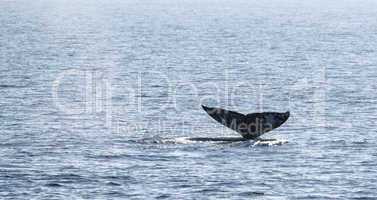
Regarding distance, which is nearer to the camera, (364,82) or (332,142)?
(332,142)


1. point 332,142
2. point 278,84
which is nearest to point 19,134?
point 332,142

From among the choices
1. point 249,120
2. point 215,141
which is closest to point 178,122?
point 215,141

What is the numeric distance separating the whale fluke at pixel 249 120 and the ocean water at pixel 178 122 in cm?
63

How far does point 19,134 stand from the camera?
57.2m

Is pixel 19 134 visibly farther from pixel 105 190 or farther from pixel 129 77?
pixel 129 77

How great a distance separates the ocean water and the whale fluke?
24.7 inches

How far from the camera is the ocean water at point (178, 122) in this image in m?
45.7

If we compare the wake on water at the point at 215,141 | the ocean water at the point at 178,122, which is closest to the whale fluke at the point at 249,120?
the wake on water at the point at 215,141

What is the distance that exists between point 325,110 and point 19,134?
17748mm

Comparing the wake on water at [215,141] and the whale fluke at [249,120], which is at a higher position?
the whale fluke at [249,120]

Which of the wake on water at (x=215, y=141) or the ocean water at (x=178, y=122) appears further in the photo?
the wake on water at (x=215, y=141)

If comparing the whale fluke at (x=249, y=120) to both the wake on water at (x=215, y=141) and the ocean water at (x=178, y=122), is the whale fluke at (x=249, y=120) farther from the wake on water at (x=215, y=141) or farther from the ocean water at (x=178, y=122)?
the ocean water at (x=178, y=122)

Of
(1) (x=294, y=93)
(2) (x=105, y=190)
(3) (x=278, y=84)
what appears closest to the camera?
(2) (x=105, y=190)

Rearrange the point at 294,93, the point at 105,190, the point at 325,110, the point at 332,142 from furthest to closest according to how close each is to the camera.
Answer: the point at 294,93
the point at 325,110
the point at 332,142
the point at 105,190
